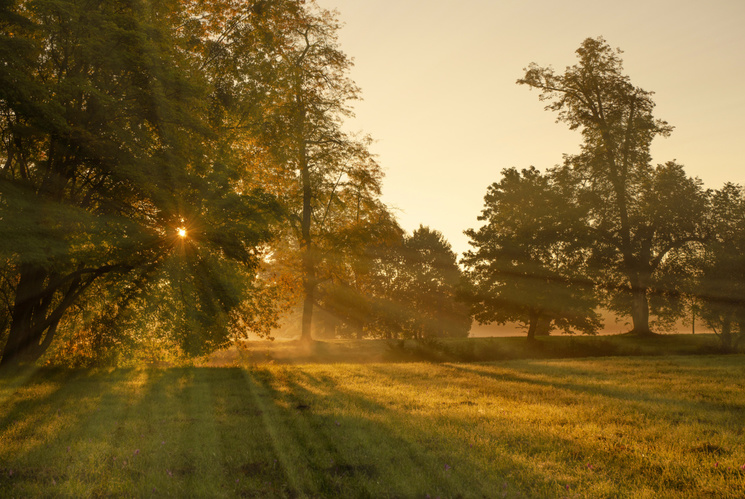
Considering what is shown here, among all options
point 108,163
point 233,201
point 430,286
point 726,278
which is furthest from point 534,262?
point 108,163

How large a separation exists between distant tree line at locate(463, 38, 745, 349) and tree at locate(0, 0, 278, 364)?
22964 millimetres

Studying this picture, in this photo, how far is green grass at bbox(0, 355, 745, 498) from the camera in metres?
5.13

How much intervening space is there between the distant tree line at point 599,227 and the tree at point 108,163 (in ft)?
75.3

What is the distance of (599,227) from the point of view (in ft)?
113

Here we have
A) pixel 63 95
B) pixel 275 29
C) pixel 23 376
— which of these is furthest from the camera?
pixel 275 29

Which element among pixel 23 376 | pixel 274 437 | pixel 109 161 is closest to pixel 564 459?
pixel 274 437

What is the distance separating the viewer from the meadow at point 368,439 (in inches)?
202

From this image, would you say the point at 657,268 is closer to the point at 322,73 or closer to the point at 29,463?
the point at 322,73

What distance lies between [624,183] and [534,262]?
9.58 metres

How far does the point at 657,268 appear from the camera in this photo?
33.4m

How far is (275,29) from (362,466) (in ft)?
60.1

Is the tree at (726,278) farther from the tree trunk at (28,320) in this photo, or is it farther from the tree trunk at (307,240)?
the tree trunk at (28,320)

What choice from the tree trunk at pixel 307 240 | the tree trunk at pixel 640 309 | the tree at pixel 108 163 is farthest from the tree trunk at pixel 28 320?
the tree trunk at pixel 640 309

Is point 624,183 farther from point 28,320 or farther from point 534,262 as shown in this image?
Result: point 28,320
